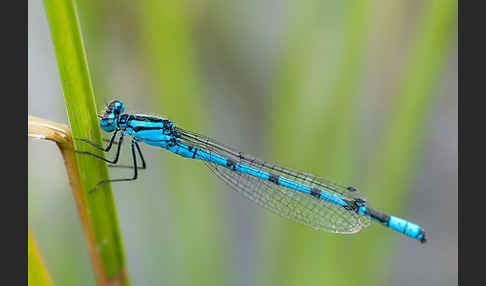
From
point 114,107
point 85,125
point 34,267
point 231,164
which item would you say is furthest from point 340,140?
point 34,267

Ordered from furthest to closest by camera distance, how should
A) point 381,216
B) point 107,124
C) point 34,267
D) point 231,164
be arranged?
point 231,164 < point 381,216 < point 107,124 < point 34,267

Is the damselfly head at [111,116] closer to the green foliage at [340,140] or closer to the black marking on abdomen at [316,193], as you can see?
the green foliage at [340,140]

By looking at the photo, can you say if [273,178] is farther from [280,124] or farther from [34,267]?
[34,267]

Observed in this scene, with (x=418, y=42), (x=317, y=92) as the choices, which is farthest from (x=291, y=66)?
(x=418, y=42)

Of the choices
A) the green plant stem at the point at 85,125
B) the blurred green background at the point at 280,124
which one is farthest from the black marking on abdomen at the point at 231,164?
the green plant stem at the point at 85,125

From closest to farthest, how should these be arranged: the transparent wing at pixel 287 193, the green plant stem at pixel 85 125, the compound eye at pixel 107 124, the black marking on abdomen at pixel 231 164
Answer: the green plant stem at pixel 85 125
the compound eye at pixel 107 124
the transparent wing at pixel 287 193
the black marking on abdomen at pixel 231 164

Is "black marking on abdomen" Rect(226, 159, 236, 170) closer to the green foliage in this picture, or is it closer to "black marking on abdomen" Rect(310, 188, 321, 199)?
the green foliage
